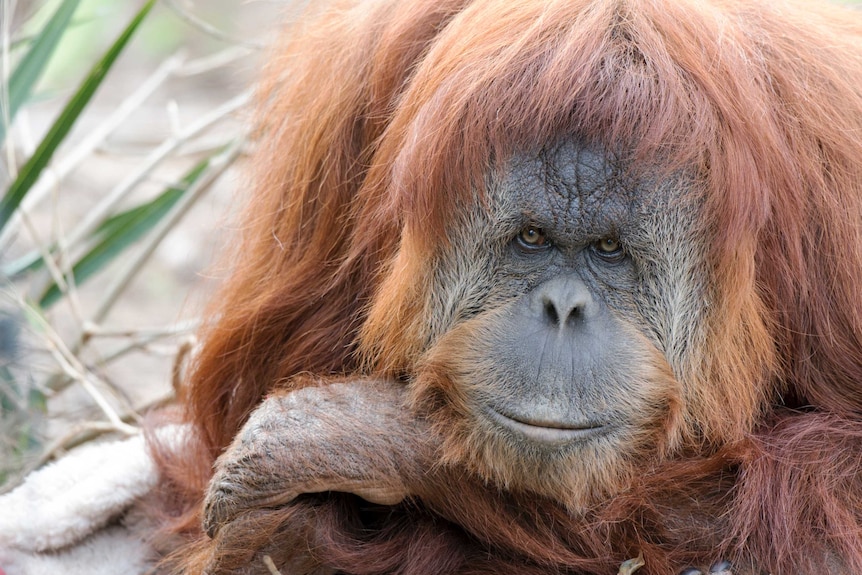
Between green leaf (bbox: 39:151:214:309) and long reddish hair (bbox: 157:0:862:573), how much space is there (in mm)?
984

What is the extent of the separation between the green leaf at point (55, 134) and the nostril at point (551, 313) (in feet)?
5.53

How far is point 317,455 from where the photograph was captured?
1.85 m

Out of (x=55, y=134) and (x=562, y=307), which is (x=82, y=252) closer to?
(x=55, y=134)

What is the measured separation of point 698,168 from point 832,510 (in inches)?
28.0

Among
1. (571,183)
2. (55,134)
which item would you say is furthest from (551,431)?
(55,134)

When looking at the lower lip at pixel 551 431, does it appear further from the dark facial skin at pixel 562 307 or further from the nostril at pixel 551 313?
the nostril at pixel 551 313

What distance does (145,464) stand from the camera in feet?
8.39

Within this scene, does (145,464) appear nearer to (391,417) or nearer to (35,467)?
(35,467)

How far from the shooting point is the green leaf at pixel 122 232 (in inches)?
126

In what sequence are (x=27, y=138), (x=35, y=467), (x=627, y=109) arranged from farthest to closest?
(x=27, y=138) < (x=35, y=467) < (x=627, y=109)

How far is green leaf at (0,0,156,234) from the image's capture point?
282cm

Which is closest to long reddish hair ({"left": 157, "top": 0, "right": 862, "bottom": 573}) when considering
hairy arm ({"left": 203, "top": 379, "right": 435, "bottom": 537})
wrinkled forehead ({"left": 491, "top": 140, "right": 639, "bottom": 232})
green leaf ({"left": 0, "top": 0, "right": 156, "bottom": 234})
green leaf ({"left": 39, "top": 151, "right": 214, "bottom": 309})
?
wrinkled forehead ({"left": 491, "top": 140, "right": 639, "bottom": 232})

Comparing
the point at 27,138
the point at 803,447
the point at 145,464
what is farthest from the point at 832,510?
the point at 27,138

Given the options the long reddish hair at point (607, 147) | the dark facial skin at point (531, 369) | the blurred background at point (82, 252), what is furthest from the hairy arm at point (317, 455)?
the blurred background at point (82, 252)
